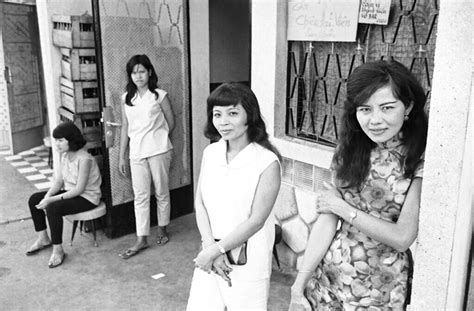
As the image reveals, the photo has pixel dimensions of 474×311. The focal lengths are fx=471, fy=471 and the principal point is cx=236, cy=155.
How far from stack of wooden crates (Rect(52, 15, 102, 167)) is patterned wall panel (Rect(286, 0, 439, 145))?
186 centimetres

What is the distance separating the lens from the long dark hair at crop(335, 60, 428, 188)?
1356 mm

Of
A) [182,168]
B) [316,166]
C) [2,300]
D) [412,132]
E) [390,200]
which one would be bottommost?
[2,300]

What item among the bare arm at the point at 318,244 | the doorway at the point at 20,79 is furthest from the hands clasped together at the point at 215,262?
the doorway at the point at 20,79

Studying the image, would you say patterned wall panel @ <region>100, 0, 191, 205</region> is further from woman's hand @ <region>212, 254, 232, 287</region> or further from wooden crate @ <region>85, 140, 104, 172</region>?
woman's hand @ <region>212, 254, 232, 287</region>

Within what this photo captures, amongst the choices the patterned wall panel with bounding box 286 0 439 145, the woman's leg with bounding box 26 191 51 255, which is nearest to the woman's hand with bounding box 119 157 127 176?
the woman's leg with bounding box 26 191 51 255

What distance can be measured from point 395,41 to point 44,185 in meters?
4.73

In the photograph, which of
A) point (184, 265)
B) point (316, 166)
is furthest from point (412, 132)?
point (184, 265)

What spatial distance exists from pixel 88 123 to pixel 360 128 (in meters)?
3.31

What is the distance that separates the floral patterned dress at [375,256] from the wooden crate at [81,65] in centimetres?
319

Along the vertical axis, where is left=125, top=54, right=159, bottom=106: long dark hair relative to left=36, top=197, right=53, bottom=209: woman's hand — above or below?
above

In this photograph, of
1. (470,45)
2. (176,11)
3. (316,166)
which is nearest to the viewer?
(470,45)

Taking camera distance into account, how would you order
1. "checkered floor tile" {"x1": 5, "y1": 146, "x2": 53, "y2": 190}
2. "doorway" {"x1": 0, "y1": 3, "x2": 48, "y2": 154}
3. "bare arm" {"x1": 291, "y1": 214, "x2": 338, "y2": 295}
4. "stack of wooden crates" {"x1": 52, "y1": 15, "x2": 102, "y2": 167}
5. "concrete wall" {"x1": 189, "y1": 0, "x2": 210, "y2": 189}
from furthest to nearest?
1. "doorway" {"x1": 0, "y1": 3, "x2": 48, "y2": 154}
2. "checkered floor tile" {"x1": 5, "y1": 146, "x2": 53, "y2": 190}
3. "concrete wall" {"x1": 189, "y1": 0, "x2": 210, "y2": 189}
4. "stack of wooden crates" {"x1": 52, "y1": 15, "x2": 102, "y2": 167}
5. "bare arm" {"x1": 291, "y1": 214, "x2": 338, "y2": 295}

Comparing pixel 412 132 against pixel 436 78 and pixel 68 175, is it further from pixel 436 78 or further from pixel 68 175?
pixel 68 175

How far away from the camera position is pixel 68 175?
3.93 m
